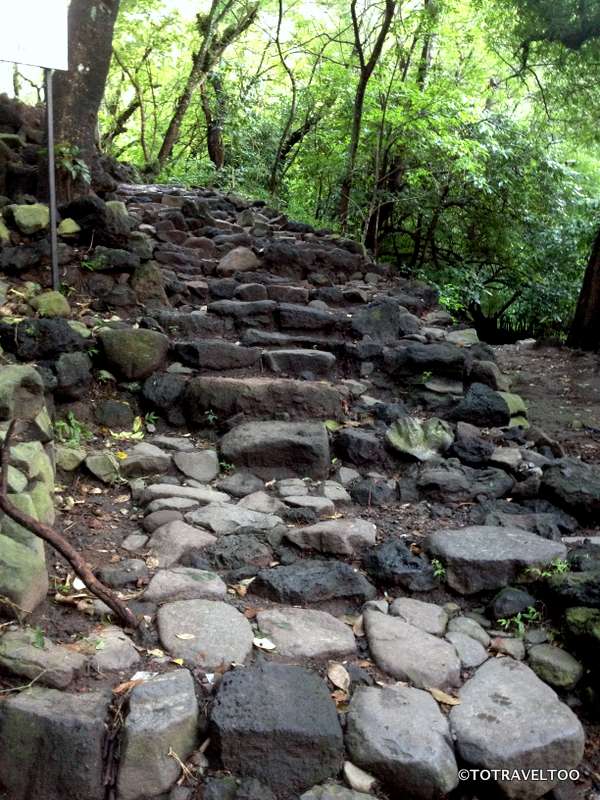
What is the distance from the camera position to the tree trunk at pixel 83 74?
6281mm

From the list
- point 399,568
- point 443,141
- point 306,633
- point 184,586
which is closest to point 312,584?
point 306,633

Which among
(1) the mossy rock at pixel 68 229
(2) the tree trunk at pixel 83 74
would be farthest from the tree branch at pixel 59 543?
(2) the tree trunk at pixel 83 74

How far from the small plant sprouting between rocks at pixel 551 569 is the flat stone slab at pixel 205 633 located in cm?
120

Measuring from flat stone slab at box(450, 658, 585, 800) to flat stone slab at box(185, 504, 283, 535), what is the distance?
1.20 m

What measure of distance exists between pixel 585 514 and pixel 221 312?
3019 millimetres

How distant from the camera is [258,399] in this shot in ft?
13.9

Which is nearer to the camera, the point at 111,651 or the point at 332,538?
the point at 111,651

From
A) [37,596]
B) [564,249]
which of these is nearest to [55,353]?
[37,596]

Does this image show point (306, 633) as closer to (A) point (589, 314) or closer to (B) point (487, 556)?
(B) point (487, 556)

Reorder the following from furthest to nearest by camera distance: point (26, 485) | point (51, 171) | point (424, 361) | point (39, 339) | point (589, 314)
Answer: point (589, 314), point (424, 361), point (51, 171), point (39, 339), point (26, 485)

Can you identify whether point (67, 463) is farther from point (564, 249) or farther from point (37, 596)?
point (564, 249)

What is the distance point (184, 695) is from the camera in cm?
212

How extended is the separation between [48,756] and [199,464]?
1984mm

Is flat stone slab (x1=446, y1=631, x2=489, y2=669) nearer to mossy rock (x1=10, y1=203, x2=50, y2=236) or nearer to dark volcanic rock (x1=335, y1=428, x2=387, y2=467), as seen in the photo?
dark volcanic rock (x1=335, y1=428, x2=387, y2=467)
